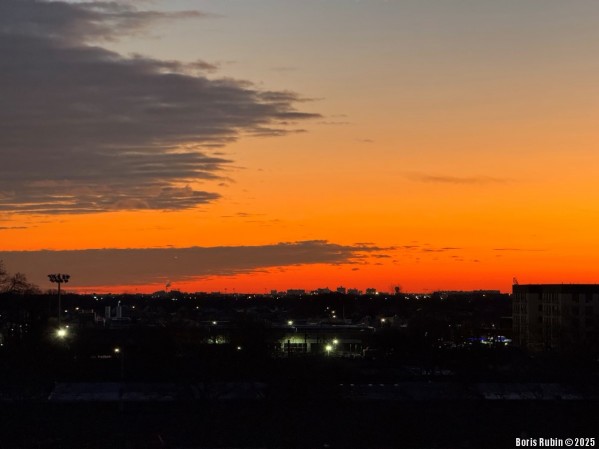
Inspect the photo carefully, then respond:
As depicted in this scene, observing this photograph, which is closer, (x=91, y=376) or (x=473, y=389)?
(x=473, y=389)

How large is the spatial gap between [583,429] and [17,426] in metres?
23.3

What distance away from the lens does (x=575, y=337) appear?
258 ft

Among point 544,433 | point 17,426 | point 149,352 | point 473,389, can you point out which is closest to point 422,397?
point 473,389

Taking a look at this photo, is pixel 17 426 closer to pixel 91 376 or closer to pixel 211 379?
pixel 211 379

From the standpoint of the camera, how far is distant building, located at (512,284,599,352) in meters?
98.1

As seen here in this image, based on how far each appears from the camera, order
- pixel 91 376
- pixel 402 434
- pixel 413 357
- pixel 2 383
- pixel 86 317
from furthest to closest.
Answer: pixel 86 317
pixel 413 357
pixel 91 376
pixel 2 383
pixel 402 434

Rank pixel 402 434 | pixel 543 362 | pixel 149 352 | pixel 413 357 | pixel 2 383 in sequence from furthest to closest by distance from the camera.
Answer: pixel 413 357, pixel 149 352, pixel 543 362, pixel 2 383, pixel 402 434

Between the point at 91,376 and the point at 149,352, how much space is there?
53.1ft

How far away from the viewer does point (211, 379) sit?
50844mm

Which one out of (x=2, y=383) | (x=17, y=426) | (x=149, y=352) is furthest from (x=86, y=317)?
(x=17, y=426)

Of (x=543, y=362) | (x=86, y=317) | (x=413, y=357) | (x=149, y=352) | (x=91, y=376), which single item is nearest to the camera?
(x=91, y=376)

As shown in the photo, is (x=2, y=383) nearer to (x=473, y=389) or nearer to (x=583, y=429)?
(x=473, y=389)

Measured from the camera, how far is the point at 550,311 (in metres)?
104

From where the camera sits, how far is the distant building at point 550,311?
98.1 meters
